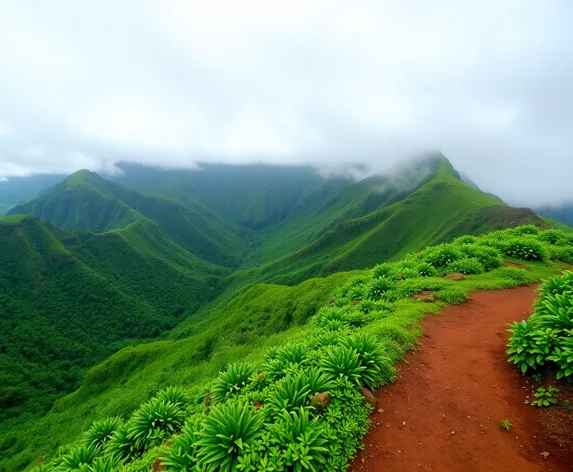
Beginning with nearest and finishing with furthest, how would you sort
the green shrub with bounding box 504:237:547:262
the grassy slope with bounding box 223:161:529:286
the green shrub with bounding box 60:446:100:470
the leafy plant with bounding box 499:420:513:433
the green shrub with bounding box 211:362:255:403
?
the leafy plant with bounding box 499:420:513:433, the green shrub with bounding box 211:362:255:403, the green shrub with bounding box 60:446:100:470, the green shrub with bounding box 504:237:547:262, the grassy slope with bounding box 223:161:529:286

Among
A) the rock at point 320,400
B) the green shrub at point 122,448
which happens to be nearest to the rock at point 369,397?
the rock at point 320,400

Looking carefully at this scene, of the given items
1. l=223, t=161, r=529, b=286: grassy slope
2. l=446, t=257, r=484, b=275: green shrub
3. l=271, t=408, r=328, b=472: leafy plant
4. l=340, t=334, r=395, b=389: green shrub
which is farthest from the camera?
l=223, t=161, r=529, b=286: grassy slope

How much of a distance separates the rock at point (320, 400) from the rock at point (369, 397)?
1122 mm

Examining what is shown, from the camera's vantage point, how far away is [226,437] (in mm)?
6699

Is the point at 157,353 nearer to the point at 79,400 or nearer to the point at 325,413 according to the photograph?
the point at 79,400

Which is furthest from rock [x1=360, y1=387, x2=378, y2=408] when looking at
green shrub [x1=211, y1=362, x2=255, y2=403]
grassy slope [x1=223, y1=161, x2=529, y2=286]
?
grassy slope [x1=223, y1=161, x2=529, y2=286]

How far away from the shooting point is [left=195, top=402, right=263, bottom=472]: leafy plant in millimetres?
6566

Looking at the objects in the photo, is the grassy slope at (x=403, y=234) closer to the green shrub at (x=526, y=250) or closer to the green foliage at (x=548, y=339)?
the green shrub at (x=526, y=250)

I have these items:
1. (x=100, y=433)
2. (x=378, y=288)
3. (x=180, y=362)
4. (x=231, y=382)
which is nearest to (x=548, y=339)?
(x=378, y=288)

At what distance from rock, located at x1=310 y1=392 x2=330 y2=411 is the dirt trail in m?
1.17

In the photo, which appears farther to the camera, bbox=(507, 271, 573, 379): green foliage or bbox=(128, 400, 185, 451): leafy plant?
bbox=(128, 400, 185, 451): leafy plant

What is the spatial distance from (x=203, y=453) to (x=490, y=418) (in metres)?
6.77

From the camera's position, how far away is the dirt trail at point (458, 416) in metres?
6.74

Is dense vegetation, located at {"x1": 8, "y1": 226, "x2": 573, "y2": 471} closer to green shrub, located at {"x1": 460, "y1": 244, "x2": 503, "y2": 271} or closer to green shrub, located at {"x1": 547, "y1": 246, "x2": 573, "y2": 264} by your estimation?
green shrub, located at {"x1": 460, "y1": 244, "x2": 503, "y2": 271}
